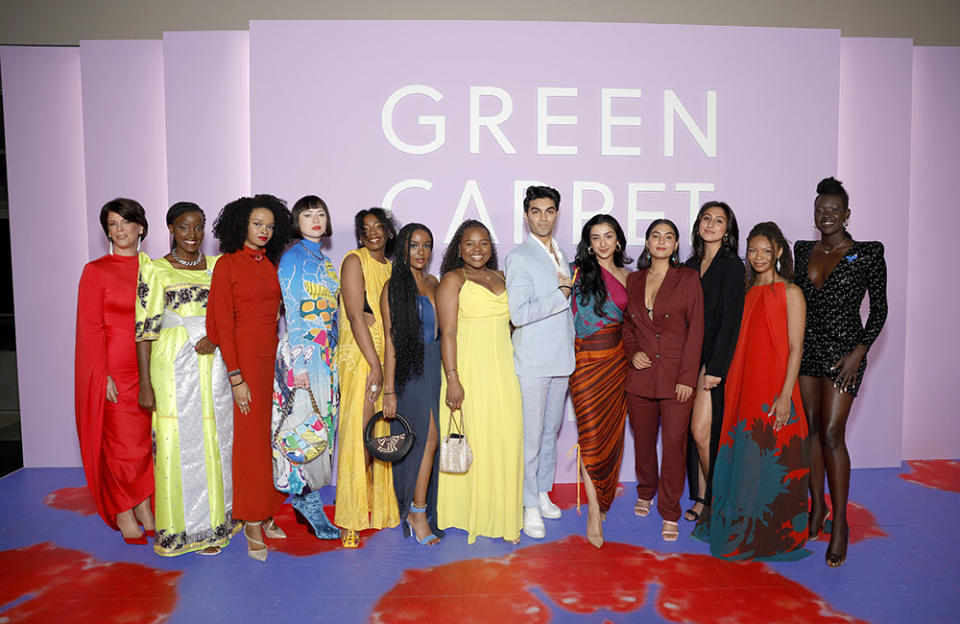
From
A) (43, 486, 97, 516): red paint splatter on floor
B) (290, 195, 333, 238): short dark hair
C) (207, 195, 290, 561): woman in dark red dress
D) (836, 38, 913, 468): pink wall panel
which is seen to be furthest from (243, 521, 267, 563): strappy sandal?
(836, 38, 913, 468): pink wall panel

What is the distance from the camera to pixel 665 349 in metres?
3.21

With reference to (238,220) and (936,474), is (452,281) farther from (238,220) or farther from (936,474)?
(936,474)

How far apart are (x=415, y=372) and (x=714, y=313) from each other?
179cm

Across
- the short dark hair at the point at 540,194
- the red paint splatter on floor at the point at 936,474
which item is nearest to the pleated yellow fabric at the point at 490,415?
the short dark hair at the point at 540,194

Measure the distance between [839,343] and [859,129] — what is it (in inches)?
93.8

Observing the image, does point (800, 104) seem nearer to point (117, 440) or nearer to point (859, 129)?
point (859, 129)

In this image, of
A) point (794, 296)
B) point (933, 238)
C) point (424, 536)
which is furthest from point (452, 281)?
point (933, 238)

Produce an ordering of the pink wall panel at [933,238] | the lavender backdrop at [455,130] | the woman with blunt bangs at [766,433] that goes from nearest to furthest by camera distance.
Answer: the woman with blunt bangs at [766,433]
the lavender backdrop at [455,130]
the pink wall panel at [933,238]

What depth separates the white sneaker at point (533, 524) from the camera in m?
3.29

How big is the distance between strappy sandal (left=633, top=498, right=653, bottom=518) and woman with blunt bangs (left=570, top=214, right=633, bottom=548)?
0.40 metres

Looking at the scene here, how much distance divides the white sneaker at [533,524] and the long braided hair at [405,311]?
Answer: 3.76 feet

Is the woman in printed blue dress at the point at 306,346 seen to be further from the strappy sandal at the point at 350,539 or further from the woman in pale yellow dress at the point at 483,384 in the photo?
the woman in pale yellow dress at the point at 483,384

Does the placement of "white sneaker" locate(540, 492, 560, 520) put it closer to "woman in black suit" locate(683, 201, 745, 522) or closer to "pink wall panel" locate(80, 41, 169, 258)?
"woman in black suit" locate(683, 201, 745, 522)

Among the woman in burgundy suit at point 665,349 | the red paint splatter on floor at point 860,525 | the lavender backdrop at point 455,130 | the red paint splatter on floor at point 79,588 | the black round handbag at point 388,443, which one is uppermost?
the lavender backdrop at point 455,130
